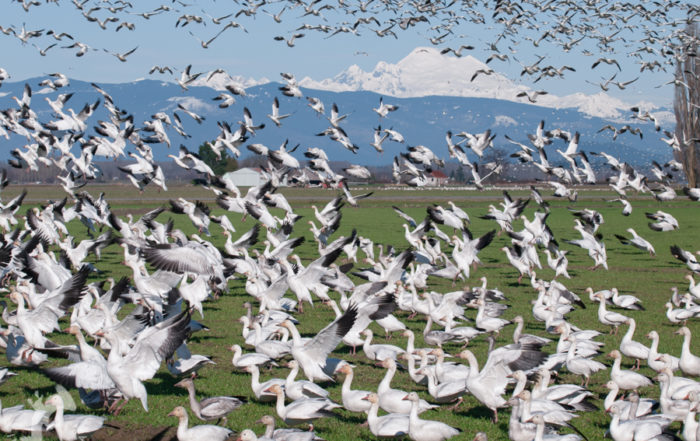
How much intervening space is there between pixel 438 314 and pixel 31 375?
5.98 m

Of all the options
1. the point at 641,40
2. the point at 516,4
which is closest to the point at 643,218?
the point at 641,40

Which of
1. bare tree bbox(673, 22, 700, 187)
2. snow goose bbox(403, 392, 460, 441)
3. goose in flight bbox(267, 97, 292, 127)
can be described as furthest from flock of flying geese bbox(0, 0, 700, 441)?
bare tree bbox(673, 22, 700, 187)

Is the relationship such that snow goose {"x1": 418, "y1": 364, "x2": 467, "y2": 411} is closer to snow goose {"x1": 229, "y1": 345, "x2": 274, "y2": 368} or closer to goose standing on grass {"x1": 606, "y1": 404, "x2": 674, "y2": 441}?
goose standing on grass {"x1": 606, "y1": 404, "x2": 674, "y2": 441}

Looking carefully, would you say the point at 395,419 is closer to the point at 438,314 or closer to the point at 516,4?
the point at 438,314

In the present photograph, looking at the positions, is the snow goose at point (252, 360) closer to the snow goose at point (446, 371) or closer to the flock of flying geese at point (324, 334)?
the flock of flying geese at point (324, 334)

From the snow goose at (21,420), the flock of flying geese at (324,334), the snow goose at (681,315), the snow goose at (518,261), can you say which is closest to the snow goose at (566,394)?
the flock of flying geese at (324,334)

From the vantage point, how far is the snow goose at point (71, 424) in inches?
279

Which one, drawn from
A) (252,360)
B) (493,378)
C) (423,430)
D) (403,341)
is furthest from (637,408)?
(403,341)

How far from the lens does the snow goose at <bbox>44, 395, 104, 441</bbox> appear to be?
707 cm

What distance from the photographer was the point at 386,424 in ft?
24.5

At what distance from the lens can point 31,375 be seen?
10195 mm

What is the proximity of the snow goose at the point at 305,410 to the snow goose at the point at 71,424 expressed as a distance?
5.70 feet

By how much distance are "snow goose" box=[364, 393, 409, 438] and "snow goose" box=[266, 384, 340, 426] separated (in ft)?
1.61

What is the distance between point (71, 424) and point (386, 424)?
2.88m
